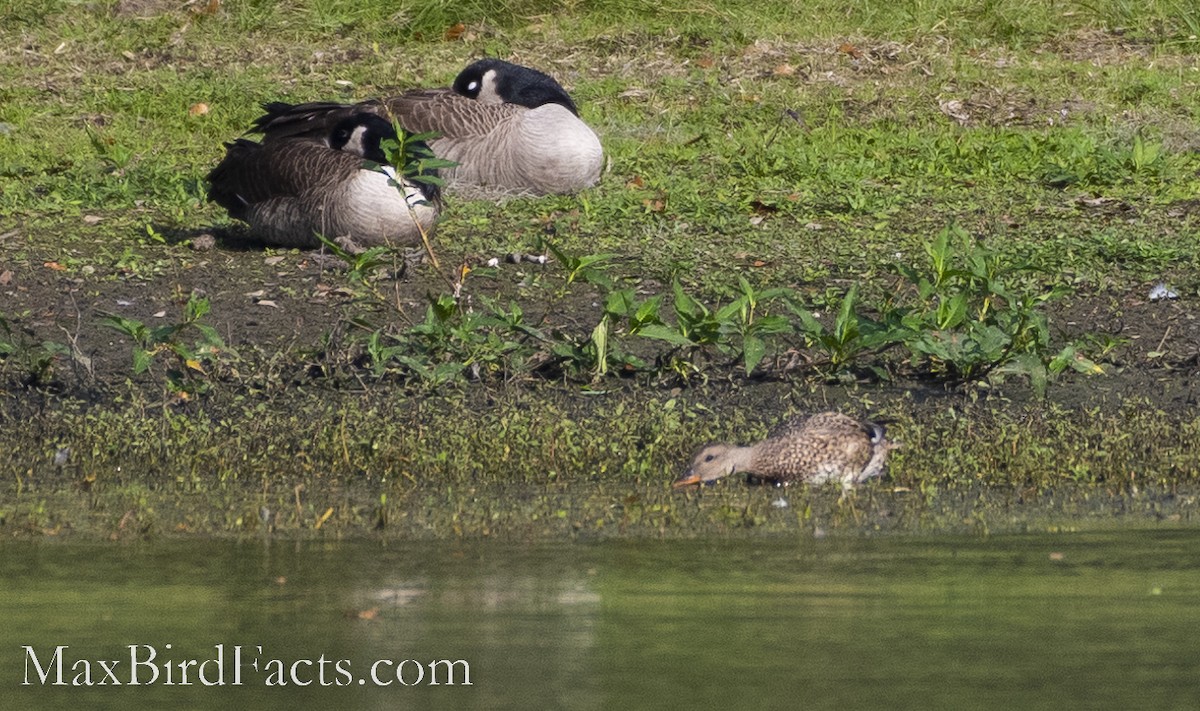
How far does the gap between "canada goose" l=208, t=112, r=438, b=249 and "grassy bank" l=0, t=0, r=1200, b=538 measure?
17 centimetres

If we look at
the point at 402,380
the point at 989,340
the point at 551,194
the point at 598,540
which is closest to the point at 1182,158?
the point at 551,194

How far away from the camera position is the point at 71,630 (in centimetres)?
445

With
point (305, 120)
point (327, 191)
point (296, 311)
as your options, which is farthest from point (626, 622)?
point (305, 120)

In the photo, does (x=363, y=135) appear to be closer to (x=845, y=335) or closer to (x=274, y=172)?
(x=274, y=172)

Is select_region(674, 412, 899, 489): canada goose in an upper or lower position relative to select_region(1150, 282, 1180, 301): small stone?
lower

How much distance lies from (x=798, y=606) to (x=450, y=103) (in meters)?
6.45

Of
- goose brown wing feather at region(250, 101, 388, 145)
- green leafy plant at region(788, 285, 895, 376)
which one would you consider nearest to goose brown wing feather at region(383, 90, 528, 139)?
goose brown wing feather at region(250, 101, 388, 145)

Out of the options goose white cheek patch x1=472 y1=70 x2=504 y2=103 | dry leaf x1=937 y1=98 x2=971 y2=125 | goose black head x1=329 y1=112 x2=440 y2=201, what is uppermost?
dry leaf x1=937 y1=98 x2=971 y2=125

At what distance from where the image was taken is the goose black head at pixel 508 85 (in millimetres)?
10875

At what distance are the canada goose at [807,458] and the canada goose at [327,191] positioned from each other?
295cm

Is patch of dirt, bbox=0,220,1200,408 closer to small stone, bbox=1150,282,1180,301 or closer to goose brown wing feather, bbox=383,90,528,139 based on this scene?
small stone, bbox=1150,282,1180,301

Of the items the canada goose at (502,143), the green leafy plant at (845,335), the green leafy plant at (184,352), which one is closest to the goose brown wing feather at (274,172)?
the canada goose at (502,143)

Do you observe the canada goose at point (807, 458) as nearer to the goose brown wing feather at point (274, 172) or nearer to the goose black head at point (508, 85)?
the goose brown wing feather at point (274, 172)

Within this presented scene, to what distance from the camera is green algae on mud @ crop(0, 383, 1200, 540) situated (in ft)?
18.5
